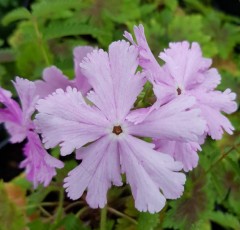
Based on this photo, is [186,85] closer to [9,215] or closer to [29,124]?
[29,124]

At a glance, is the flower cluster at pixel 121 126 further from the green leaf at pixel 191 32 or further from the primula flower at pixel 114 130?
the green leaf at pixel 191 32

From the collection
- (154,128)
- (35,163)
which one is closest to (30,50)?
(35,163)

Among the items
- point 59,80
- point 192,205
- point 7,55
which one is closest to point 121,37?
point 7,55

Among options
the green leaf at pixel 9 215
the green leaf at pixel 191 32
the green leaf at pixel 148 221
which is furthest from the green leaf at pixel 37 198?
the green leaf at pixel 191 32

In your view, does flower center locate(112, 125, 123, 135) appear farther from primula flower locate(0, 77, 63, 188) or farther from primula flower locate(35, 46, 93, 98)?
primula flower locate(35, 46, 93, 98)

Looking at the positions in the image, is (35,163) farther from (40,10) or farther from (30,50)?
(30,50)

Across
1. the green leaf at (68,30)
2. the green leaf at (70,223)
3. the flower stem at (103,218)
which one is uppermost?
the green leaf at (68,30)
